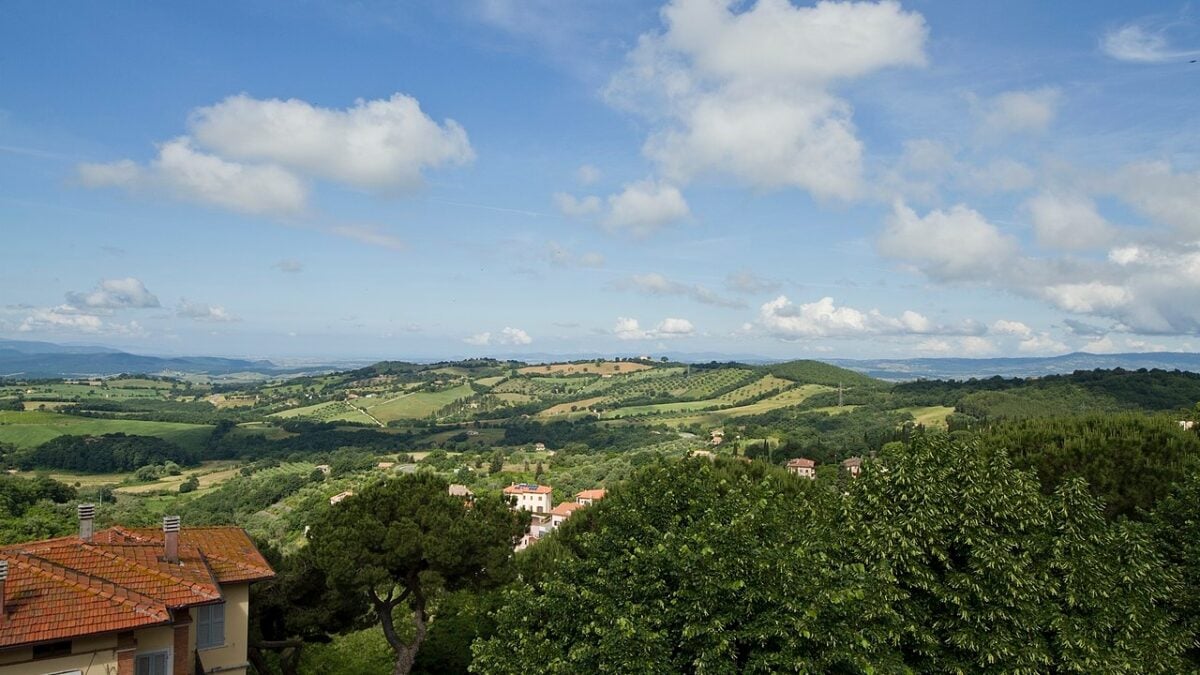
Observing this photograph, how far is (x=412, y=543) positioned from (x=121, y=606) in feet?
26.6

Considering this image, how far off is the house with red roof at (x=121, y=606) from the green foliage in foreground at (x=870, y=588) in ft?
23.3

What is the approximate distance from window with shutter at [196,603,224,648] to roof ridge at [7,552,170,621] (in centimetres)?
364

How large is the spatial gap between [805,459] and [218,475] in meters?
104

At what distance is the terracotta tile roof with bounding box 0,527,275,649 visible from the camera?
43.1 ft

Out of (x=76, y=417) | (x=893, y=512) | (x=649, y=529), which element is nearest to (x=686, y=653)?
(x=649, y=529)

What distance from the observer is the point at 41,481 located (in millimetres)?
67500

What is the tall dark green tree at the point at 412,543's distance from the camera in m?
20.6

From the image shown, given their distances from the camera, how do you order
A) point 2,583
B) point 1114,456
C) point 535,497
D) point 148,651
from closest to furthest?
point 2,583, point 148,651, point 1114,456, point 535,497

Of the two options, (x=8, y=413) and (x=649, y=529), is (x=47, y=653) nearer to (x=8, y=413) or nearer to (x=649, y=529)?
(x=649, y=529)

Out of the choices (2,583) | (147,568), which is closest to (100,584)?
(147,568)

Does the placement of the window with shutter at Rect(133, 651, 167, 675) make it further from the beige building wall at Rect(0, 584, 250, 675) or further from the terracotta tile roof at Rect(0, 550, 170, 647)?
the terracotta tile roof at Rect(0, 550, 170, 647)

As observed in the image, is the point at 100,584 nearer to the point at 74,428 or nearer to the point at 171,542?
the point at 171,542

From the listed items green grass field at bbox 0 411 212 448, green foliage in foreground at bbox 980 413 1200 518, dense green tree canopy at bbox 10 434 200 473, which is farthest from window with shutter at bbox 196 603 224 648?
green grass field at bbox 0 411 212 448

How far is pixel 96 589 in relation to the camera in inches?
556
